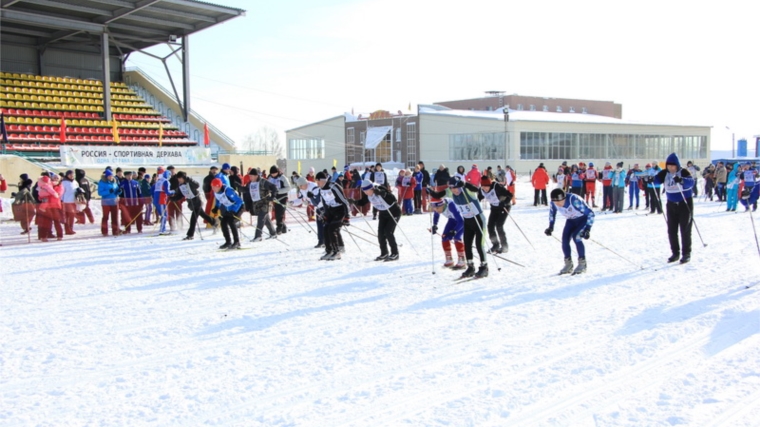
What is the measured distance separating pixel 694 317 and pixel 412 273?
13.6ft

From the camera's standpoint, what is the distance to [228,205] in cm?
1242

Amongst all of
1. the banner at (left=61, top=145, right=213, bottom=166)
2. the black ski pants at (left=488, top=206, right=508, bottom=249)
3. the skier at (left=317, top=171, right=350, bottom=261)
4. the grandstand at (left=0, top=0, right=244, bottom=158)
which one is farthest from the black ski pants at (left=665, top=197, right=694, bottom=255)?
the grandstand at (left=0, top=0, right=244, bottom=158)

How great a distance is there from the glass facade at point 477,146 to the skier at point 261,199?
3802 centimetres

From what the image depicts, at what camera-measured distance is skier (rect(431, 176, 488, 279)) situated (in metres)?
8.85

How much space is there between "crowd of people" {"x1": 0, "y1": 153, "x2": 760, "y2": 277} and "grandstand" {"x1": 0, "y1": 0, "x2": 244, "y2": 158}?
32.2 feet

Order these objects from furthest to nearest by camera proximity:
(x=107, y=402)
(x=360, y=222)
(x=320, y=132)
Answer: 1. (x=320, y=132)
2. (x=360, y=222)
3. (x=107, y=402)

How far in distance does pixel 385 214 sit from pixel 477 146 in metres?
42.1

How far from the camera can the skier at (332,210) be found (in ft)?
36.1

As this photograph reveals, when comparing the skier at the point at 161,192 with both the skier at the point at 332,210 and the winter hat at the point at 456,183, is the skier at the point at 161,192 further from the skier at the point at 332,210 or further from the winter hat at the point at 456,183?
the winter hat at the point at 456,183

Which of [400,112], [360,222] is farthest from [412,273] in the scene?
[400,112]

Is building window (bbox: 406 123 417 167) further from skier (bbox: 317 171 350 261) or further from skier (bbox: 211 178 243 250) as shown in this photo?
skier (bbox: 317 171 350 261)

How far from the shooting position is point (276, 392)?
461cm

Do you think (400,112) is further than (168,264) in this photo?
Yes

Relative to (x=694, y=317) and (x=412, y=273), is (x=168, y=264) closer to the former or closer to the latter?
(x=412, y=273)
